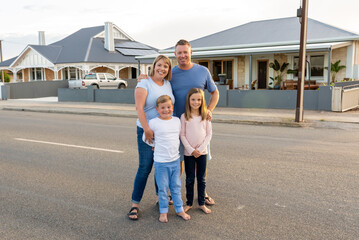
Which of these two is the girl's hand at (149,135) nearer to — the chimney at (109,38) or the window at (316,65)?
the window at (316,65)

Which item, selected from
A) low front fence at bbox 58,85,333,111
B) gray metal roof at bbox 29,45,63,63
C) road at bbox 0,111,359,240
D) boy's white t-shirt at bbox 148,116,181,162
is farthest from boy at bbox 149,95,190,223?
gray metal roof at bbox 29,45,63,63

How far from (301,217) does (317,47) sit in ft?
51.6

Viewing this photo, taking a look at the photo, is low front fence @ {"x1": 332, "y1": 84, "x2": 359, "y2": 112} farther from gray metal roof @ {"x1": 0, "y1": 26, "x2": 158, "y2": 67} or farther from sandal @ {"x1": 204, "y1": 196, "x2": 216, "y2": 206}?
gray metal roof @ {"x1": 0, "y1": 26, "x2": 158, "y2": 67}

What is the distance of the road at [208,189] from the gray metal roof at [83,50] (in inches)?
1102

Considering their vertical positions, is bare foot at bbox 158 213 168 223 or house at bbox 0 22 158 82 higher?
house at bbox 0 22 158 82

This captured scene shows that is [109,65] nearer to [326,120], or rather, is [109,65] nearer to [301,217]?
[326,120]

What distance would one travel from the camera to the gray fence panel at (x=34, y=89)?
2709 cm

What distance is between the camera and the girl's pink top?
411 centimetres

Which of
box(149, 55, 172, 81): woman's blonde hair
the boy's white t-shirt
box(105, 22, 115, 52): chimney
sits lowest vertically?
the boy's white t-shirt

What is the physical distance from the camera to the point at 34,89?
28.3 metres

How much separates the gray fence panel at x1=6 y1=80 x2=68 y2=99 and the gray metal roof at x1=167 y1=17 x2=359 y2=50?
12543mm

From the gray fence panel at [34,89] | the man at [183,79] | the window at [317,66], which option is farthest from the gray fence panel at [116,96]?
the man at [183,79]

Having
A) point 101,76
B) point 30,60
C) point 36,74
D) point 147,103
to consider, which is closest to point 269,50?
point 101,76

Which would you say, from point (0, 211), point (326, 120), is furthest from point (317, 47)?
point (0, 211)
